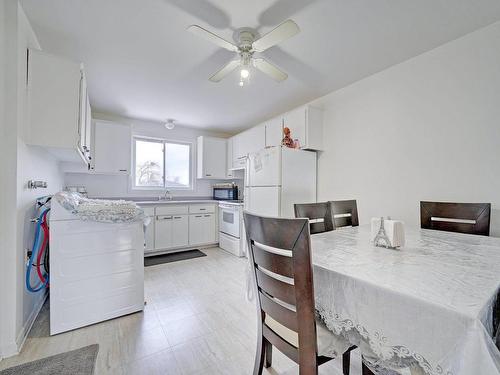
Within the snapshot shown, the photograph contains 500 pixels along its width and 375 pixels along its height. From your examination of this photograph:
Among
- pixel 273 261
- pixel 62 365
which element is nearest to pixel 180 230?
pixel 62 365

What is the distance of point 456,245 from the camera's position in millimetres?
1293

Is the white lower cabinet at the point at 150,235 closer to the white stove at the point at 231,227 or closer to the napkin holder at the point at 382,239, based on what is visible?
the white stove at the point at 231,227

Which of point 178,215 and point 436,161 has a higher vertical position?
point 436,161

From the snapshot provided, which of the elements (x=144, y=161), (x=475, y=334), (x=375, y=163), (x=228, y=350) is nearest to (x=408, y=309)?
(x=475, y=334)

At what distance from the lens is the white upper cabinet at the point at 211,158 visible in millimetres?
4469

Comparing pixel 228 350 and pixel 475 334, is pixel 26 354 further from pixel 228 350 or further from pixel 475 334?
pixel 475 334

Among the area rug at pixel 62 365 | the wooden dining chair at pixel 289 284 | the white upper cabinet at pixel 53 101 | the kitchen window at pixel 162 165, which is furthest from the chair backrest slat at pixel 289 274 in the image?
the kitchen window at pixel 162 165

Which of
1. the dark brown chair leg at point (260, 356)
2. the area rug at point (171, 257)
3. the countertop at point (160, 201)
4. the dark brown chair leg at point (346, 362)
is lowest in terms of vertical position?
the area rug at point (171, 257)

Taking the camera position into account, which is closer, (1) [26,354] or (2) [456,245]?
(2) [456,245]

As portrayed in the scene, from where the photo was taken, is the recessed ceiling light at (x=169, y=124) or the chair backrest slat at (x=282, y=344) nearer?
the chair backrest slat at (x=282, y=344)

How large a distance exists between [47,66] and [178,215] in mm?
2632

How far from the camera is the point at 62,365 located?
142 cm

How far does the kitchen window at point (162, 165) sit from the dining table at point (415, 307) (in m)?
3.93

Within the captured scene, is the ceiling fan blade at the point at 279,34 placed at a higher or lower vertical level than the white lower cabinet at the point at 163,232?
higher
